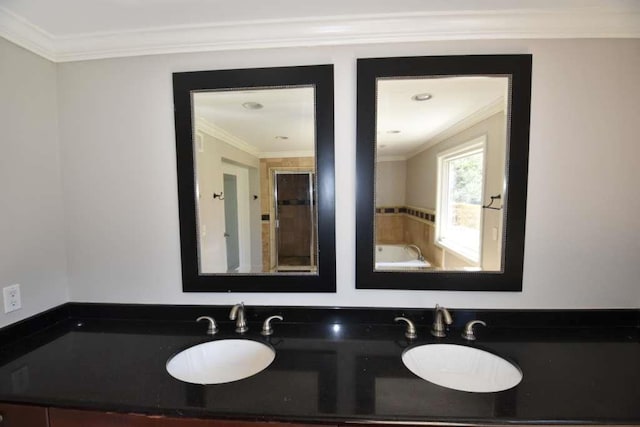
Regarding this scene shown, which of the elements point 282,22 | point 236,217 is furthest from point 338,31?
point 236,217

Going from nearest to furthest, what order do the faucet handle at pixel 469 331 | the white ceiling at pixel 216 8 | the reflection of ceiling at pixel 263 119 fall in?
the white ceiling at pixel 216 8 → the faucet handle at pixel 469 331 → the reflection of ceiling at pixel 263 119

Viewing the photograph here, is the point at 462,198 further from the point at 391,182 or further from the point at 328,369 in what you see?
the point at 328,369

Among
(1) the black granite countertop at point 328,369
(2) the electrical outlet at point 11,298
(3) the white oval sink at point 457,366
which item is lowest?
(3) the white oval sink at point 457,366

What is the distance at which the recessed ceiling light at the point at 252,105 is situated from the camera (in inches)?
54.4

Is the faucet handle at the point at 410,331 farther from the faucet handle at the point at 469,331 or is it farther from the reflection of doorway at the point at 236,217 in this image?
the reflection of doorway at the point at 236,217

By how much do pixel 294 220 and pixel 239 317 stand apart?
52cm

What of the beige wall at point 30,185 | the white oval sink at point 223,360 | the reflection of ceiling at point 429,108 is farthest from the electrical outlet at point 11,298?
the reflection of ceiling at point 429,108

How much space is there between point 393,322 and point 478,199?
0.71 metres

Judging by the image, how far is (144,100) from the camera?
139 centimetres

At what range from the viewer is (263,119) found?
1402mm

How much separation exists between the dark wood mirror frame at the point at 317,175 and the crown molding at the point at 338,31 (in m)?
0.13

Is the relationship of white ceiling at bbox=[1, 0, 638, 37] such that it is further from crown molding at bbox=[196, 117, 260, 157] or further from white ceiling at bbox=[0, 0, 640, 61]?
crown molding at bbox=[196, 117, 260, 157]

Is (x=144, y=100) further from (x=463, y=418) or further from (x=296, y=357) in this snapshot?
(x=463, y=418)

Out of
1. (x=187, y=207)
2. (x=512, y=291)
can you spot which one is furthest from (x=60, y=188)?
(x=512, y=291)
